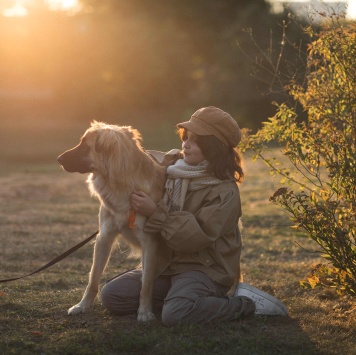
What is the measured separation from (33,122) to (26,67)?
272 cm

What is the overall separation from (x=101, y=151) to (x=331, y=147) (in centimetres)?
199

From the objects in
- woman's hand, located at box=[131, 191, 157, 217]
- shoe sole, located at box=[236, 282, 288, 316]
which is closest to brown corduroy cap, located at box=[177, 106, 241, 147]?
woman's hand, located at box=[131, 191, 157, 217]

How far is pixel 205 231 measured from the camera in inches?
212

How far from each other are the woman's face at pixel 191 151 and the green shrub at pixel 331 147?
72 cm

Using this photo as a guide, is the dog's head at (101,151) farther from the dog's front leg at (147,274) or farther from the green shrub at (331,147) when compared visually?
the green shrub at (331,147)

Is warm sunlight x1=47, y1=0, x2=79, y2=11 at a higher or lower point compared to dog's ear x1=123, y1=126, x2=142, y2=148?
higher

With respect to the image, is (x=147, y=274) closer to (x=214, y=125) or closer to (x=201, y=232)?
(x=201, y=232)

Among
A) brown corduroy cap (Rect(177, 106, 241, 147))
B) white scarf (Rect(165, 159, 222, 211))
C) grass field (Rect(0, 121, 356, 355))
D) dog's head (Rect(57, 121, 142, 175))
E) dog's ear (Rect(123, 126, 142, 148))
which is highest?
brown corduroy cap (Rect(177, 106, 241, 147))

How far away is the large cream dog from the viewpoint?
536cm

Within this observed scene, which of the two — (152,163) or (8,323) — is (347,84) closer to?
(152,163)

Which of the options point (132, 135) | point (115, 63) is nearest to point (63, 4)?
point (115, 63)

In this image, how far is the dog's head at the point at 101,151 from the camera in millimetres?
5336

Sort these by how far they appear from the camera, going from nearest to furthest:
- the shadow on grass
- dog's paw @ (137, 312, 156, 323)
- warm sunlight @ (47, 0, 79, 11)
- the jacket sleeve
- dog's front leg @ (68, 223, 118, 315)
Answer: the shadow on grass, the jacket sleeve, dog's paw @ (137, 312, 156, 323), dog's front leg @ (68, 223, 118, 315), warm sunlight @ (47, 0, 79, 11)

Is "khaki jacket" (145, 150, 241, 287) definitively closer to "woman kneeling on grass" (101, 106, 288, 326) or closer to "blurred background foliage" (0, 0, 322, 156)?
"woman kneeling on grass" (101, 106, 288, 326)
